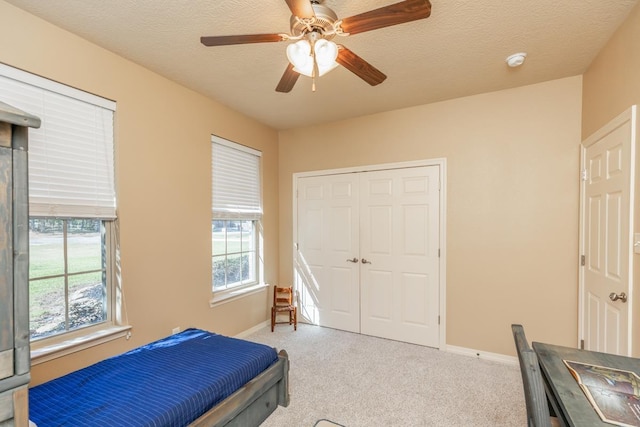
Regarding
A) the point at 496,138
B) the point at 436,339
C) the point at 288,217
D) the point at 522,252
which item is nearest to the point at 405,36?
the point at 496,138

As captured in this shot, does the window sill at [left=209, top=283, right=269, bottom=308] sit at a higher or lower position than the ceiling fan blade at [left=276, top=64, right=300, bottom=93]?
lower

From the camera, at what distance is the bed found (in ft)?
4.85

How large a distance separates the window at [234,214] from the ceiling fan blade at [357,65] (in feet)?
6.44

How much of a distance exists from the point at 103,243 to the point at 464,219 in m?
3.29

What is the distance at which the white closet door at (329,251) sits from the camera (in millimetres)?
3766

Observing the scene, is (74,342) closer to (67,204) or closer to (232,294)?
(67,204)

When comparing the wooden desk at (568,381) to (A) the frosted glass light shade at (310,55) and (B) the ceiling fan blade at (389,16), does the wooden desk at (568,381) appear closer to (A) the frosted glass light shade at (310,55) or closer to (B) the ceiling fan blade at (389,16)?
(B) the ceiling fan blade at (389,16)

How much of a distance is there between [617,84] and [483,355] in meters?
2.53

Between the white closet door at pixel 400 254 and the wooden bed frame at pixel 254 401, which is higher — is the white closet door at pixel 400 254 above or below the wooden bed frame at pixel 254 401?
above

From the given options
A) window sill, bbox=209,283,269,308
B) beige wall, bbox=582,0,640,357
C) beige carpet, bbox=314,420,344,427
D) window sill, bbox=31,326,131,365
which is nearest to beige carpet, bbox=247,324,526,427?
beige carpet, bbox=314,420,344,427

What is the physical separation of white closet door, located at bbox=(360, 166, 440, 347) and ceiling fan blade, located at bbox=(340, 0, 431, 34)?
2.11m

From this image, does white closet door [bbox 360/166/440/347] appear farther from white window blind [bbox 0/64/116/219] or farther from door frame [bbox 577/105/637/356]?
white window blind [bbox 0/64/116/219]

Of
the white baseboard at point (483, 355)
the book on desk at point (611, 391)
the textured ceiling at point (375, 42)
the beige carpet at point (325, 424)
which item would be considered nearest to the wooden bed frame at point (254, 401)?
the beige carpet at point (325, 424)

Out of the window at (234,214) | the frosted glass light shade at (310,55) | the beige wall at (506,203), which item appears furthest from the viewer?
the window at (234,214)
